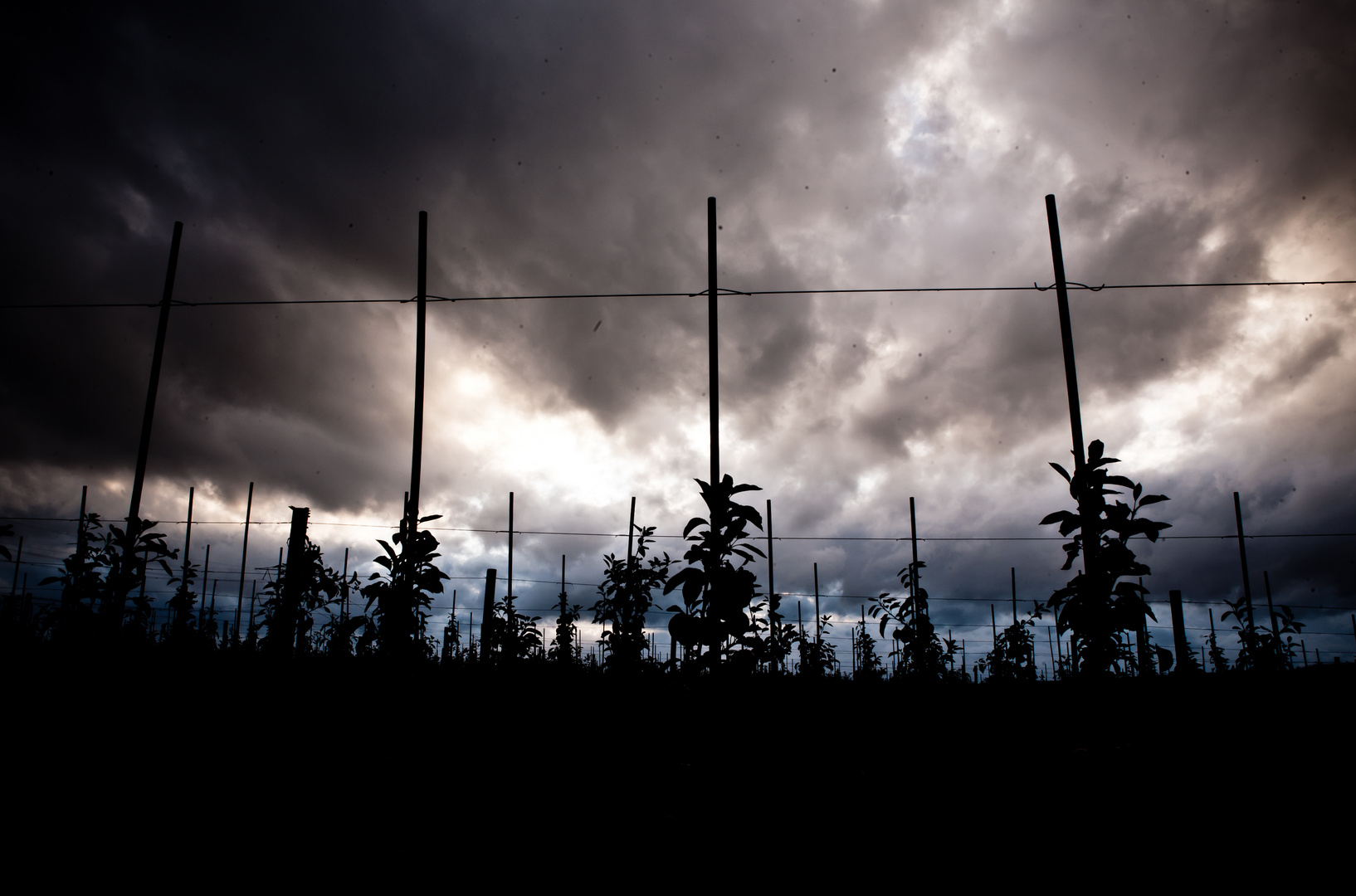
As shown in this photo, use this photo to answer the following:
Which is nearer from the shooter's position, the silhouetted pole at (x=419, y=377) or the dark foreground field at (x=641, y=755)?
the dark foreground field at (x=641, y=755)

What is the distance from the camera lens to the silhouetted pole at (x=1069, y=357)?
7242 millimetres

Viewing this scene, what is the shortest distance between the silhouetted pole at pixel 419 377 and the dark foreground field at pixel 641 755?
240 centimetres

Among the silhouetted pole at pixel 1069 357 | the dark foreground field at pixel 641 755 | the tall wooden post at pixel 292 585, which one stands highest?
the silhouetted pole at pixel 1069 357

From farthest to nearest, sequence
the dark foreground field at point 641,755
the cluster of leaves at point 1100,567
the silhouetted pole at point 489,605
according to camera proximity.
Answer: the silhouetted pole at point 489,605
the cluster of leaves at point 1100,567
the dark foreground field at point 641,755

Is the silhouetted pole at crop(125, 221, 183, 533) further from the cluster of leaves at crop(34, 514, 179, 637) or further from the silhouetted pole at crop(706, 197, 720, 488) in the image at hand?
the silhouetted pole at crop(706, 197, 720, 488)

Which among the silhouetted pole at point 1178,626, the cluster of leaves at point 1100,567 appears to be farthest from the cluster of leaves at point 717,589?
the silhouetted pole at point 1178,626

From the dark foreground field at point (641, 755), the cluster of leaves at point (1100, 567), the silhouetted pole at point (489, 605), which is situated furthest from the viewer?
the silhouetted pole at point (489, 605)

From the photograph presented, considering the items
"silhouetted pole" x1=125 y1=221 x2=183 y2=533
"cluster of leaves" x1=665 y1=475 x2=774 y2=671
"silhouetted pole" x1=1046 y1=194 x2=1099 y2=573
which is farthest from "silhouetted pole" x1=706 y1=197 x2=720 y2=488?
"silhouetted pole" x1=125 y1=221 x2=183 y2=533

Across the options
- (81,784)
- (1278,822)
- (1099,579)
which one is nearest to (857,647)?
(1099,579)

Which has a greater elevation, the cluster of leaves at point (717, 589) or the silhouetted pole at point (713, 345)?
the silhouetted pole at point (713, 345)

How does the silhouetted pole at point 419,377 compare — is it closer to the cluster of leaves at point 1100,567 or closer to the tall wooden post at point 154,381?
the tall wooden post at point 154,381

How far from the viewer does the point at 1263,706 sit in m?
6.10

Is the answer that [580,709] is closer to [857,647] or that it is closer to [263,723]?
[263,723]

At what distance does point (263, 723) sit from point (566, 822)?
3238 mm
